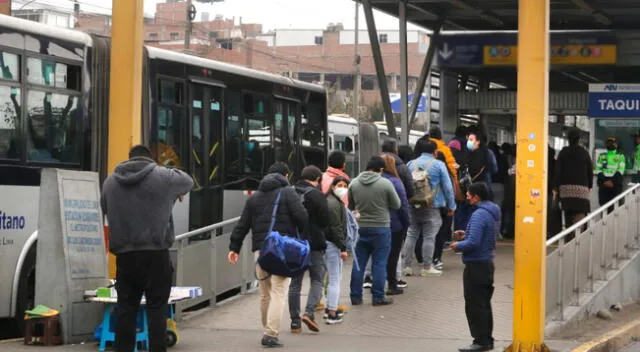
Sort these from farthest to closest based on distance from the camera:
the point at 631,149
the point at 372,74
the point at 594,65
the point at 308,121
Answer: the point at 372,74
the point at 594,65
the point at 631,149
the point at 308,121

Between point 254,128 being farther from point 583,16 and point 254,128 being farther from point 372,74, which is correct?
point 372,74

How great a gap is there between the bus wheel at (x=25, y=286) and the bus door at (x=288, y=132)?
745 cm

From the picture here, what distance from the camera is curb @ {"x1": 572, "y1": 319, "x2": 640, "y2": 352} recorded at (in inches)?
439

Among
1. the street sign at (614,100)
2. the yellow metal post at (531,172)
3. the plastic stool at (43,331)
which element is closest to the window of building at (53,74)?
the plastic stool at (43,331)

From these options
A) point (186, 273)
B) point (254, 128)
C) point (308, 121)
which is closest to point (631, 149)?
point (308, 121)

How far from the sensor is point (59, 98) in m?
12.8

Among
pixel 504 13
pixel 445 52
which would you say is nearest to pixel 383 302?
pixel 445 52

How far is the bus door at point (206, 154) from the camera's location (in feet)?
52.5

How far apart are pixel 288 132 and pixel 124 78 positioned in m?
8.48

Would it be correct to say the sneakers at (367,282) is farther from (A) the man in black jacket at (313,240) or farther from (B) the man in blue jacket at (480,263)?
(B) the man in blue jacket at (480,263)

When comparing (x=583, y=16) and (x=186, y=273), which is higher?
(x=583, y=16)

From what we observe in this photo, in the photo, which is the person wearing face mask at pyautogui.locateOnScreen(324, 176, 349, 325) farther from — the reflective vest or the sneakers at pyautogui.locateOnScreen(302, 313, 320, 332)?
the reflective vest

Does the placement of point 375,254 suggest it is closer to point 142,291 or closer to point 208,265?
point 208,265

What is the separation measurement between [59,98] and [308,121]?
27.3 feet
